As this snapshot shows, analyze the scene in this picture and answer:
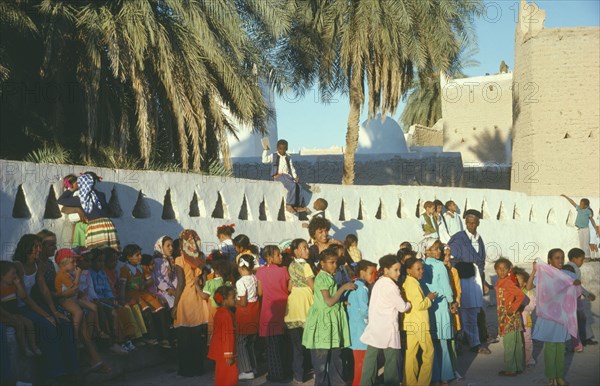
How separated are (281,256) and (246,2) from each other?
6.87m

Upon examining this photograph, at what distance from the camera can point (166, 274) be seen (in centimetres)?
895

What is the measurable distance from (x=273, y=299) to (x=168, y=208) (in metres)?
3.45

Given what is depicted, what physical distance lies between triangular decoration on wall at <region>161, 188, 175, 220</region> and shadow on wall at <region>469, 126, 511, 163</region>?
83.2ft

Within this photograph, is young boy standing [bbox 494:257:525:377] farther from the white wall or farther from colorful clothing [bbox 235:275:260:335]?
the white wall

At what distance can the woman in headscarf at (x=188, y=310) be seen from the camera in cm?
838

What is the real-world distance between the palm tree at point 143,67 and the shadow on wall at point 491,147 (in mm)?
21445

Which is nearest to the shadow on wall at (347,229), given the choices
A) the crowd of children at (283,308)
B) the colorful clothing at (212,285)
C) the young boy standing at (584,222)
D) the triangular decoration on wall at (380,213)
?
the triangular decoration on wall at (380,213)

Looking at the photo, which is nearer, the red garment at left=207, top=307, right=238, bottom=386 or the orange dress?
the red garment at left=207, top=307, right=238, bottom=386

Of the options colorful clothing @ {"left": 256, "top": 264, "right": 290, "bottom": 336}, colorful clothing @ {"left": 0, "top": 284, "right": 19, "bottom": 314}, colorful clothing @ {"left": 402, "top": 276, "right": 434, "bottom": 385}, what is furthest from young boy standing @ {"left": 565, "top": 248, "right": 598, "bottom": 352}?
colorful clothing @ {"left": 0, "top": 284, "right": 19, "bottom": 314}

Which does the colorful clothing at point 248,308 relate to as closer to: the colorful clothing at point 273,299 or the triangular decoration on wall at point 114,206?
the colorful clothing at point 273,299

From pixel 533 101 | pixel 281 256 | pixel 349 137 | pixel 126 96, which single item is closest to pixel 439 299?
pixel 281 256

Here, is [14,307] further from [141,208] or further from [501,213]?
[501,213]

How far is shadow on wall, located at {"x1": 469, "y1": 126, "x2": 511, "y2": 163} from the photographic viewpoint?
34.8 metres

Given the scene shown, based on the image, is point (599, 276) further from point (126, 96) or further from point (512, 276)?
point (126, 96)
